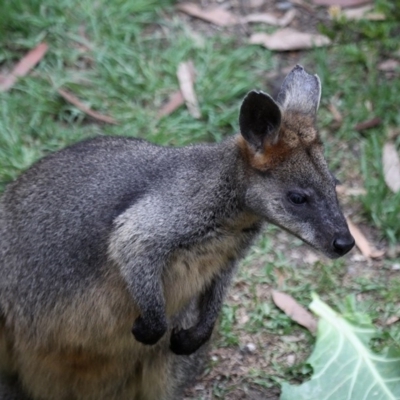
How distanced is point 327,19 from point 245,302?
255 centimetres

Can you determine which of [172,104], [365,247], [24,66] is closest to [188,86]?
[172,104]

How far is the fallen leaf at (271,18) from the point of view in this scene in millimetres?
6988

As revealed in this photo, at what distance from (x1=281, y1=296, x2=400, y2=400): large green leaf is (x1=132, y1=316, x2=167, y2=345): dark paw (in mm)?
748

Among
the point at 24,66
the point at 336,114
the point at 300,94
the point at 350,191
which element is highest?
the point at 300,94

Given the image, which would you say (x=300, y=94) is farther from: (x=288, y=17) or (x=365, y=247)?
(x=288, y=17)

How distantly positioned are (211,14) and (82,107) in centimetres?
133

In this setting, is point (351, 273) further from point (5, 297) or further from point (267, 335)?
point (5, 297)

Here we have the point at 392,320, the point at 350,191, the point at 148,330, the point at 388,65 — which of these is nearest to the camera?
the point at 148,330

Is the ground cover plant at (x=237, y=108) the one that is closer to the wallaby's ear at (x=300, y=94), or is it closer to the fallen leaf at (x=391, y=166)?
the fallen leaf at (x=391, y=166)

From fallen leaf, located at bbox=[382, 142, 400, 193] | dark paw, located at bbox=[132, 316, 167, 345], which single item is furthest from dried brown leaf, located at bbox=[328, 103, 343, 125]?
dark paw, located at bbox=[132, 316, 167, 345]

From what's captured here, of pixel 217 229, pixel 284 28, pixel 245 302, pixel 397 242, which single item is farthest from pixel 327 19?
pixel 217 229

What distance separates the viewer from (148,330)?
4.23 meters

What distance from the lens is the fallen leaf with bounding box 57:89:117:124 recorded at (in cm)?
623

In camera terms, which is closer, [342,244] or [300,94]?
[342,244]
